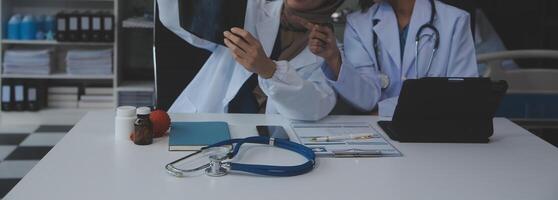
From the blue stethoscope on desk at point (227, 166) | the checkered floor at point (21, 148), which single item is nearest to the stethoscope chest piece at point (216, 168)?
the blue stethoscope on desk at point (227, 166)

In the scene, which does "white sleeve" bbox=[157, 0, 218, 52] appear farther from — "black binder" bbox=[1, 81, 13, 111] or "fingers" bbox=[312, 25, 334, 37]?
"black binder" bbox=[1, 81, 13, 111]

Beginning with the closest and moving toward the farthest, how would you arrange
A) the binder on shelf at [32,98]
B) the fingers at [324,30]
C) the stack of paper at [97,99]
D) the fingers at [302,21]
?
the fingers at [324,30], the fingers at [302,21], the binder on shelf at [32,98], the stack of paper at [97,99]

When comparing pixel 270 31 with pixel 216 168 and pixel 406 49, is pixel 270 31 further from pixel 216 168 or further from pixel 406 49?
pixel 216 168

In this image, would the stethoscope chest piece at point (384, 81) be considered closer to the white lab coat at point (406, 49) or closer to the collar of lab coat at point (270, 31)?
the white lab coat at point (406, 49)

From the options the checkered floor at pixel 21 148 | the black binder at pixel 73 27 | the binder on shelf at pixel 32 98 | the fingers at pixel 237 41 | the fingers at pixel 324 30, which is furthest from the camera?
the binder on shelf at pixel 32 98

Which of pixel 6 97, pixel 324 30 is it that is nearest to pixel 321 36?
pixel 324 30

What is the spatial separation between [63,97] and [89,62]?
0.30 meters

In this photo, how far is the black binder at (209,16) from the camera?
1688 millimetres

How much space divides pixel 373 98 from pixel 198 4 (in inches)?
22.2

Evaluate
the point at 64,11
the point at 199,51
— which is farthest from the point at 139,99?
the point at 199,51

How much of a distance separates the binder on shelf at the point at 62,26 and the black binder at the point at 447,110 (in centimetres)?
238

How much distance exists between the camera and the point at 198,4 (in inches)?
66.3

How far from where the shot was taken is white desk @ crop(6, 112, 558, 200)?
987mm

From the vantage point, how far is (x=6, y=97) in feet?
11.2
